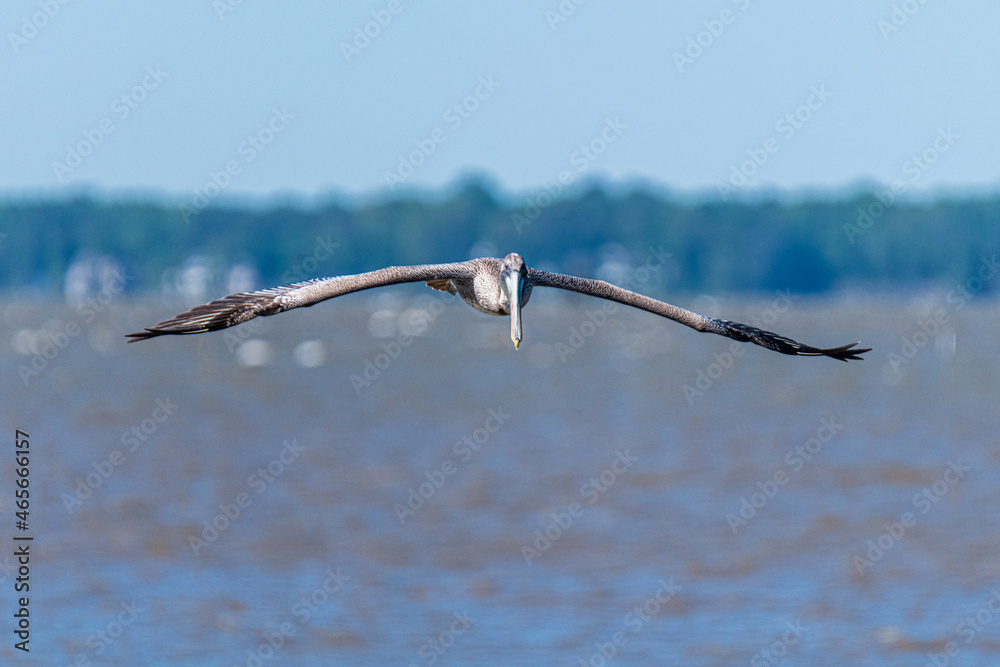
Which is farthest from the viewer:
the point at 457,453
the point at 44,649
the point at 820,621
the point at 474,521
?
the point at 457,453

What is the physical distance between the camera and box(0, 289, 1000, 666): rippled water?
2580 centimetres

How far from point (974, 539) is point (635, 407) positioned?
106 feet

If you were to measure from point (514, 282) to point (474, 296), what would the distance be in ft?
4.06

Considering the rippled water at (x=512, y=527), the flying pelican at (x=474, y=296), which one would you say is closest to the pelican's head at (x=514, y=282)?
the flying pelican at (x=474, y=296)

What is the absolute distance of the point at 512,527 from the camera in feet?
113

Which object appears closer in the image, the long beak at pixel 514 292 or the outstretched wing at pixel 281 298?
the long beak at pixel 514 292

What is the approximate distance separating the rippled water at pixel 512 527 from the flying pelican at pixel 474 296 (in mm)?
11529

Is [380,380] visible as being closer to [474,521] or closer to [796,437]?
[796,437]

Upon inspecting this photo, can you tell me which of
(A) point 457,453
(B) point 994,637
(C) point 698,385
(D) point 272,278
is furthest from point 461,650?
(D) point 272,278

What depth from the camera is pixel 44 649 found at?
24.9 metres

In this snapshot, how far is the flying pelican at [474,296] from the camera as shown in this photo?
42.6ft

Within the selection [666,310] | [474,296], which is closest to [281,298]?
[474,296]

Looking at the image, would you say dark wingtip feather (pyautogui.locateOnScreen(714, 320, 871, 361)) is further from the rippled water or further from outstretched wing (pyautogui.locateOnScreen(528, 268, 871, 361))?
the rippled water

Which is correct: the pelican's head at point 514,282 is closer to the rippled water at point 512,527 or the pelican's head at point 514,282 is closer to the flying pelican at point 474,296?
the flying pelican at point 474,296
